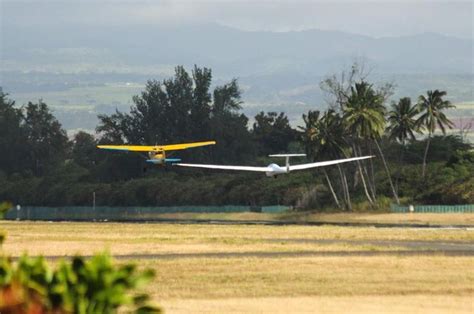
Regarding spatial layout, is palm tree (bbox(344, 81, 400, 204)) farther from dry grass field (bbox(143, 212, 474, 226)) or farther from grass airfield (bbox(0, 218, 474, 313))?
grass airfield (bbox(0, 218, 474, 313))

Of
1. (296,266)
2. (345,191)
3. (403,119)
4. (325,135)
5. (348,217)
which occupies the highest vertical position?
(403,119)

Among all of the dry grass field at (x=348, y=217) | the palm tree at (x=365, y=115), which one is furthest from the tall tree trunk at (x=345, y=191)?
the dry grass field at (x=348, y=217)

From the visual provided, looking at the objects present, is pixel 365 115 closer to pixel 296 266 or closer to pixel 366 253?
pixel 366 253

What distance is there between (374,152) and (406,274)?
12768 cm

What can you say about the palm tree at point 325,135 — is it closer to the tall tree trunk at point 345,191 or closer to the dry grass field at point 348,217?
the tall tree trunk at point 345,191

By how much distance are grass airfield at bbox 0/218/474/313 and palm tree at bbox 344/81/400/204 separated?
55425mm

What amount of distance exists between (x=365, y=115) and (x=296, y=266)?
93.4 meters

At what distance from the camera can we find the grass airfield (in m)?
39.5

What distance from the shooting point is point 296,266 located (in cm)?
5403

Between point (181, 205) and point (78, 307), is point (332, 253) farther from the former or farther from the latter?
point (181, 205)

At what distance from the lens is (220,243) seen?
74.7m

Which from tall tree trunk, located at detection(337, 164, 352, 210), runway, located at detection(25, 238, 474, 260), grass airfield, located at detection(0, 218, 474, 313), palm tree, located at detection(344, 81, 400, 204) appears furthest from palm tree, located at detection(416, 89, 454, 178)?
runway, located at detection(25, 238, 474, 260)

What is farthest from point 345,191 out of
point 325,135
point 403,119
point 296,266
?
point 296,266

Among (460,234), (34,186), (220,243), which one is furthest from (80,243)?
(34,186)
